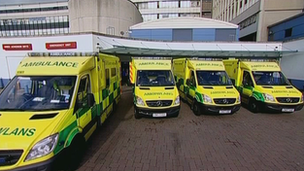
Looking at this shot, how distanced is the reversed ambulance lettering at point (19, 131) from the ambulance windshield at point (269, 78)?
8.61 metres

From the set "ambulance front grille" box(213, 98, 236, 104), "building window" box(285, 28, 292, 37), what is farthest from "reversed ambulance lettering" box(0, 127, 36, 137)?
"building window" box(285, 28, 292, 37)

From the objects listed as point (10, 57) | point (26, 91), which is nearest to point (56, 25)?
point (10, 57)

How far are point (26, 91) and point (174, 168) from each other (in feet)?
12.7

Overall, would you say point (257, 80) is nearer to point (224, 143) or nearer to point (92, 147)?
point (224, 143)

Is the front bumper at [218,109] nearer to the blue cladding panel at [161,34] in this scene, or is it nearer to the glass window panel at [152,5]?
the blue cladding panel at [161,34]

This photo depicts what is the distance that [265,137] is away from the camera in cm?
511

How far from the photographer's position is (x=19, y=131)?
2684 mm

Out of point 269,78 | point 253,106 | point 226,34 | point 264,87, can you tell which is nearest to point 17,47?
point 253,106

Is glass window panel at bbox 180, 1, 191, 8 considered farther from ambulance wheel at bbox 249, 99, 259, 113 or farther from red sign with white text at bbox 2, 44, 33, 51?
ambulance wheel at bbox 249, 99, 259, 113

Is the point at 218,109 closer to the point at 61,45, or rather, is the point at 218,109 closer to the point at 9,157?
the point at 9,157

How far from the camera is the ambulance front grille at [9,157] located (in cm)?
247

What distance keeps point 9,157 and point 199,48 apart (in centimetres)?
1699

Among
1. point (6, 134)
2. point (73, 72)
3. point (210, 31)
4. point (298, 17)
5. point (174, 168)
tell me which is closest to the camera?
point (6, 134)

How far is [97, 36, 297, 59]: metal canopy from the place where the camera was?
49.0 ft
